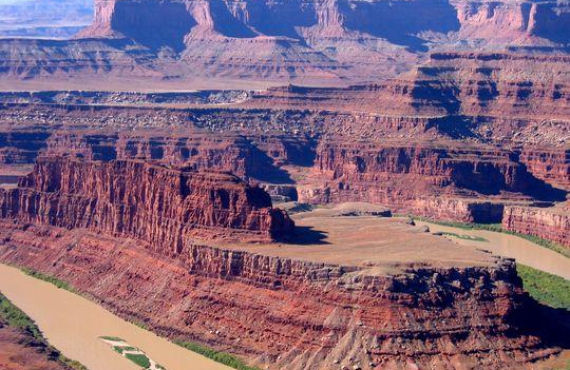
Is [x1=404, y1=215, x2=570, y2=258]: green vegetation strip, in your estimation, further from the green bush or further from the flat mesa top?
the green bush

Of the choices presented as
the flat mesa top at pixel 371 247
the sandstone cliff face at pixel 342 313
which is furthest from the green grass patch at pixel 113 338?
the flat mesa top at pixel 371 247

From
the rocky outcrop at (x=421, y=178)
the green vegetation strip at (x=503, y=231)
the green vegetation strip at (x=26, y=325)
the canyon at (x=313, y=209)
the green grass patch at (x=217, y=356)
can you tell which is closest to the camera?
the canyon at (x=313, y=209)

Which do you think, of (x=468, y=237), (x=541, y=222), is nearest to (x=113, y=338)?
(x=468, y=237)

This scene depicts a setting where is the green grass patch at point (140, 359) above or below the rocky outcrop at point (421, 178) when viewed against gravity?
below

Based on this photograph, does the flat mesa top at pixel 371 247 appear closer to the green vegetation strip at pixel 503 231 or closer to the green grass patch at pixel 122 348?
the green grass patch at pixel 122 348

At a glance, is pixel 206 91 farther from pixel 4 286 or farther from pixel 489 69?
pixel 4 286

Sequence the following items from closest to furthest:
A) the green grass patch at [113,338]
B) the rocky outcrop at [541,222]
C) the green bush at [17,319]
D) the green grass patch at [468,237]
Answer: the green grass patch at [113,338] → the green bush at [17,319] → the rocky outcrop at [541,222] → the green grass patch at [468,237]

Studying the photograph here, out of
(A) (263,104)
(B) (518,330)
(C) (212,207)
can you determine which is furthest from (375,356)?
(A) (263,104)
